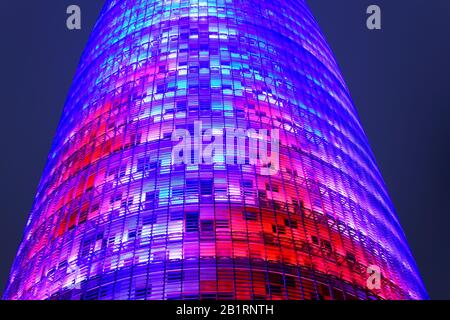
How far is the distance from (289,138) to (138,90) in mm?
15734

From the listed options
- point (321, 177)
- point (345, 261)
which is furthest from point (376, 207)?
point (345, 261)

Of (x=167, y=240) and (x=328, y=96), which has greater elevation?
(x=328, y=96)

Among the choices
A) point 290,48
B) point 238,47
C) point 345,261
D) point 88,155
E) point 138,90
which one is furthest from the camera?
point 290,48

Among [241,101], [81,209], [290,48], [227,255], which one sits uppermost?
[290,48]

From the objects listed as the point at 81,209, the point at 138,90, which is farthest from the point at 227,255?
the point at 138,90

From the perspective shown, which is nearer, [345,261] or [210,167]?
[345,261]

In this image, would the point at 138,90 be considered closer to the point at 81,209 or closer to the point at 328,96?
the point at 81,209

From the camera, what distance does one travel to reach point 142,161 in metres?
64.6

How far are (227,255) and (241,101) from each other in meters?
20.7

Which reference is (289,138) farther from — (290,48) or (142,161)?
(290,48)

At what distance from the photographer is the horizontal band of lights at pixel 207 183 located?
55.0 meters

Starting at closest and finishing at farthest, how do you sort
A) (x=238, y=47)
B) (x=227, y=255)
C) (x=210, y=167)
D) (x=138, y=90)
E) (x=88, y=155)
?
(x=227, y=255)
(x=210, y=167)
(x=88, y=155)
(x=138, y=90)
(x=238, y=47)

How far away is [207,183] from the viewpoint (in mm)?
61375

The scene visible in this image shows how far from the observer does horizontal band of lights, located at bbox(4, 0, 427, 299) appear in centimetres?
5497
